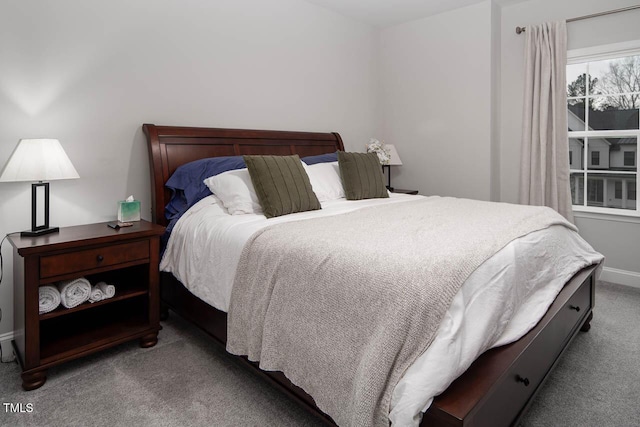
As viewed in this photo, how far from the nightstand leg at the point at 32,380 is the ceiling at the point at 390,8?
11.6 feet

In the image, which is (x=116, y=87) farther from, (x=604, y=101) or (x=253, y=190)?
(x=604, y=101)

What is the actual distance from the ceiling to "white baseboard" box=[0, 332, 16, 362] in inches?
138

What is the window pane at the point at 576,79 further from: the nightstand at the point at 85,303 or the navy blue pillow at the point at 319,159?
the nightstand at the point at 85,303

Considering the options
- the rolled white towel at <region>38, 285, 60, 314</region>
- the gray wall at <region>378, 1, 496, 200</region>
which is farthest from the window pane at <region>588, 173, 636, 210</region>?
the rolled white towel at <region>38, 285, 60, 314</region>

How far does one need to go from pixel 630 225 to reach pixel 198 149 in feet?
11.8

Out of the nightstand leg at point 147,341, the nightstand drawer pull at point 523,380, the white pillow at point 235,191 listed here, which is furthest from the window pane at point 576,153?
the nightstand leg at point 147,341

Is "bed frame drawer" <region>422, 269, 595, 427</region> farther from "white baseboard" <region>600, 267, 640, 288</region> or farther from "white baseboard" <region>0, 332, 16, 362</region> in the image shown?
"white baseboard" <region>0, 332, 16, 362</region>

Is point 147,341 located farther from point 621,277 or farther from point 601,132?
point 601,132

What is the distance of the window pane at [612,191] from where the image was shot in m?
3.47

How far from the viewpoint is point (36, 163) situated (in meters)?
2.01

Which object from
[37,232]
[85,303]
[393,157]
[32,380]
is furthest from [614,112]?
[32,380]

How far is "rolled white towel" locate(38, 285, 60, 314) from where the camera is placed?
6.47 feet

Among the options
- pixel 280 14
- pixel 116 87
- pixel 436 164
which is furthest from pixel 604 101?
pixel 116 87

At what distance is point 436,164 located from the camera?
4.30 meters
